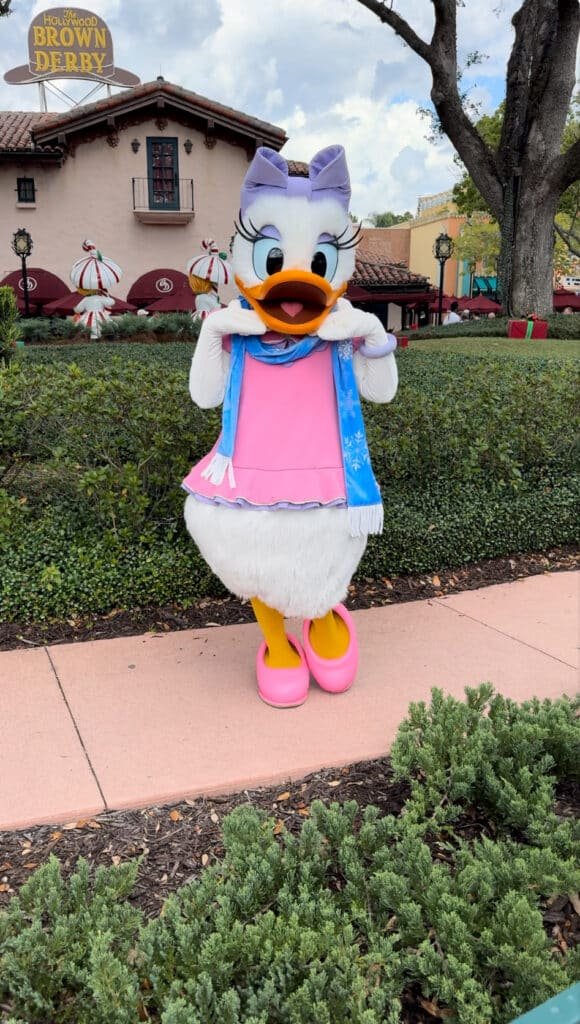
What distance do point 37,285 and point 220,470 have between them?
66.5 ft

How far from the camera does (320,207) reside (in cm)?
286

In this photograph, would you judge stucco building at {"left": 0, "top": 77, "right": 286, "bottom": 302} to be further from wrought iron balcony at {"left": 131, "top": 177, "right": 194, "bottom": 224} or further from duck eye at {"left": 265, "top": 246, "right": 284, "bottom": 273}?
duck eye at {"left": 265, "top": 246, "right": 284, "bottom": 273}

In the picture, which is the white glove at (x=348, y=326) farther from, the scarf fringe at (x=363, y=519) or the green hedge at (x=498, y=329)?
the green hedge at (x=498, y=329)

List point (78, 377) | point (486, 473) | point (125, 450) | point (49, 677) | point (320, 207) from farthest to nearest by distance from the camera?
point (486, 473) → point (125, 450) → point (78, 377) → point (49, 677) → point (320, 207)

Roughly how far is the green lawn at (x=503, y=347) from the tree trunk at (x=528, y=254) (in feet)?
8.33

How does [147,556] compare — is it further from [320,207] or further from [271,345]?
[320,207]

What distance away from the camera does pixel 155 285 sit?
22.0 metres

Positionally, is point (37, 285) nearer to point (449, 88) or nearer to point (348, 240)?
point (449, 88)

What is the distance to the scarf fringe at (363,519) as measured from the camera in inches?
117

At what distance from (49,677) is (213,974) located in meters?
1.94

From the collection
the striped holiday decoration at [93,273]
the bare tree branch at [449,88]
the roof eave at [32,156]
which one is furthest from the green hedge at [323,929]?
the roof eave at [32,156]

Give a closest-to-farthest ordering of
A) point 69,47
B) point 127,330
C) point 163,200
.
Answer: point 127,330 < point 163,200 < point 69,47

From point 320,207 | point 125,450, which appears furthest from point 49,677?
point 320,207

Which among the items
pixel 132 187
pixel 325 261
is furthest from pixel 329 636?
pixel 132 187
